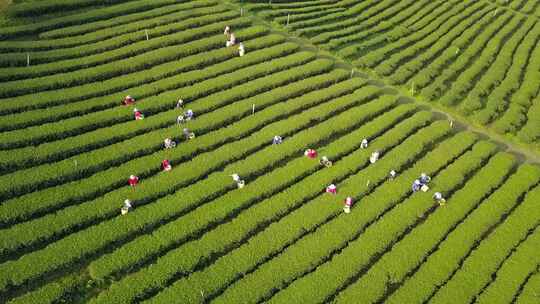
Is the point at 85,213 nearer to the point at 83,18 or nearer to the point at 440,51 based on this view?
the point at 83,18

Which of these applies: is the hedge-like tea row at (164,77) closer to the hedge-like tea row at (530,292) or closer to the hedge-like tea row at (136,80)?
the hedge-like tea row at (136,80)

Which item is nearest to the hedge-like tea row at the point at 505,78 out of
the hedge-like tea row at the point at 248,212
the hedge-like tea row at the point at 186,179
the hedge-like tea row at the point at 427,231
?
the hedge-like tea row at the point at 427,231

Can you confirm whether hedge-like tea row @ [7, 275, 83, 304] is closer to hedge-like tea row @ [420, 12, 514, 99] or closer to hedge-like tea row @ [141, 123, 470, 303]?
hedge-like tea row @ [141, 123, 470, 303]

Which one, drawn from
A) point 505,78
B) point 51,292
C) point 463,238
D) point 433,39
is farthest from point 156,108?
point 505,78

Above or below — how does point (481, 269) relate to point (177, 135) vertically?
below

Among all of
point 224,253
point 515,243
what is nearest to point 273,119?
point 224,253

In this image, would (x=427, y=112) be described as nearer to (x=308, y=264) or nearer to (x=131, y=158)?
(x=308, y=264)
